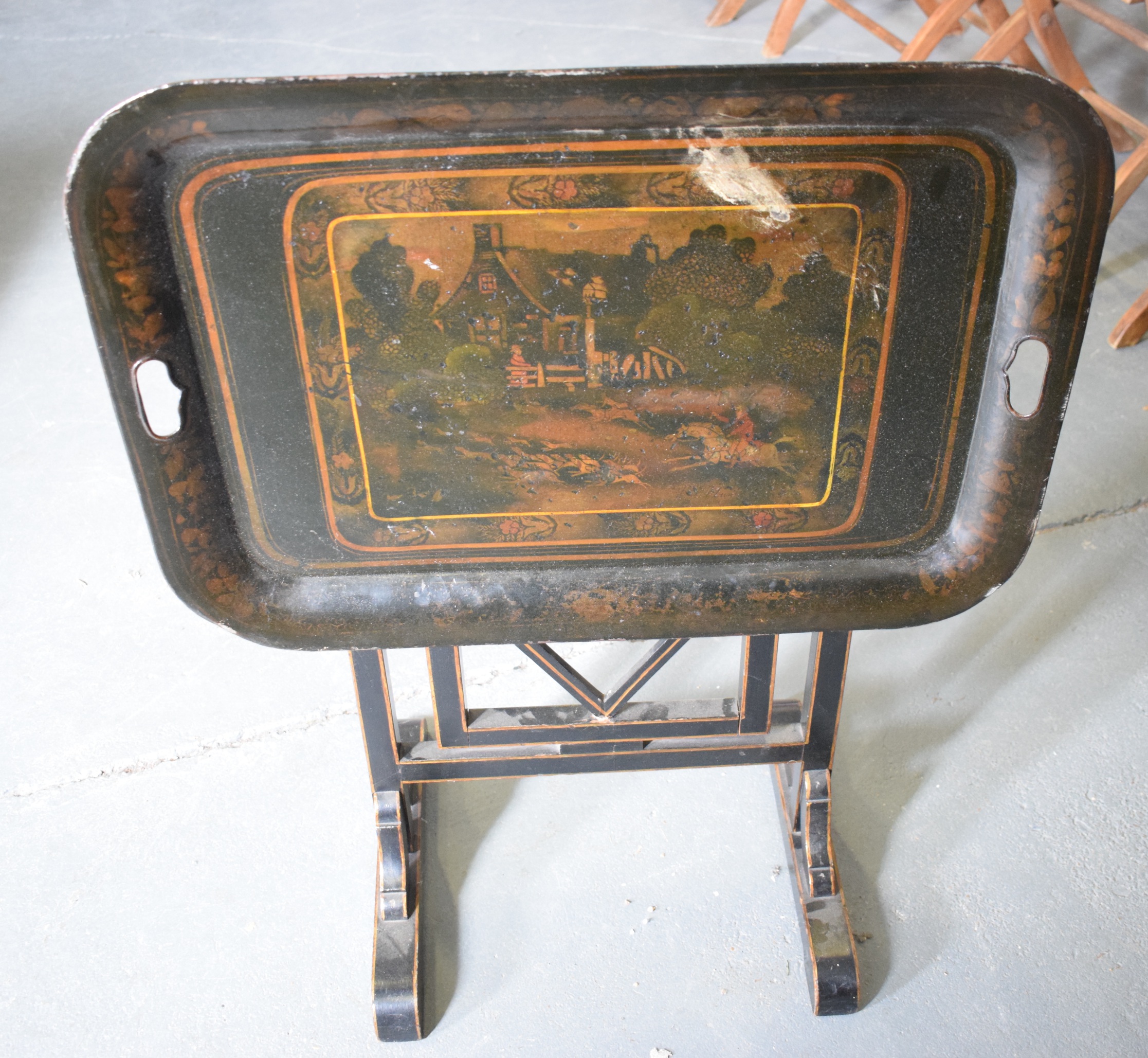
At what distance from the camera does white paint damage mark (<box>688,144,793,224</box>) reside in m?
0.83

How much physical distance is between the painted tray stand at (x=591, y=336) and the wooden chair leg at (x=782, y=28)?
127 inches

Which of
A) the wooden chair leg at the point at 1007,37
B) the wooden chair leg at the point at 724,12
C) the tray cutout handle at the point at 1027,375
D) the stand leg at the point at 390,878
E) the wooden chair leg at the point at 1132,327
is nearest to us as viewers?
the stand leg at the point at 390,878

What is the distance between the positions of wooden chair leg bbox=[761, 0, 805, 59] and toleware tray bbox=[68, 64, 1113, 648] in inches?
127

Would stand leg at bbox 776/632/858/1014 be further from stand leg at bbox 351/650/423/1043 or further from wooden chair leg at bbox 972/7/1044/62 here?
wooden chair leg at bbox 972/7/1044/62

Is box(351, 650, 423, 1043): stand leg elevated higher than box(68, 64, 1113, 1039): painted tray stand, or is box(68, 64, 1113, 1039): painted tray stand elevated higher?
box(68, 64, 1113, 1039): painted tray stand

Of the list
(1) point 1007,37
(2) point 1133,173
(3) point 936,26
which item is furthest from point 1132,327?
(3) point 936,26

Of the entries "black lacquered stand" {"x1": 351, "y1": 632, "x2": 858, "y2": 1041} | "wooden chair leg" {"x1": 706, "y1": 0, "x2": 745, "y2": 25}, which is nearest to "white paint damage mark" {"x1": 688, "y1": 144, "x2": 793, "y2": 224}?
"black lacquered stand" {"x1": 351, "y1": 632, "x2": 858, "y2": 1041}

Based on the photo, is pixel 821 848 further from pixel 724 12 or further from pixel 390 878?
pixel 724 12

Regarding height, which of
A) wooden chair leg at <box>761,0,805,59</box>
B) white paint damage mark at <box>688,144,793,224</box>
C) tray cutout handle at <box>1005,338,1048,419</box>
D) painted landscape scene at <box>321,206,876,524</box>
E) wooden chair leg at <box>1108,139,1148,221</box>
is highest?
white paint damage mark at <box>688,144,793,224</box>

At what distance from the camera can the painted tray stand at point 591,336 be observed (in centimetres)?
80

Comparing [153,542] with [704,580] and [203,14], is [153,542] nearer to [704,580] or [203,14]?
[704,580]

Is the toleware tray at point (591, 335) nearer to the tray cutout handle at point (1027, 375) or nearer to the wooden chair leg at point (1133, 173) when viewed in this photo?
the tray cutout handle at point (1027, 375)

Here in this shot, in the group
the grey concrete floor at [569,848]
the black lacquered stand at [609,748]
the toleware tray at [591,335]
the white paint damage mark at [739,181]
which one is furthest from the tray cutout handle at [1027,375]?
the white paint damage mark at [739,181]

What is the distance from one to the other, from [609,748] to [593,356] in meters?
0.74
